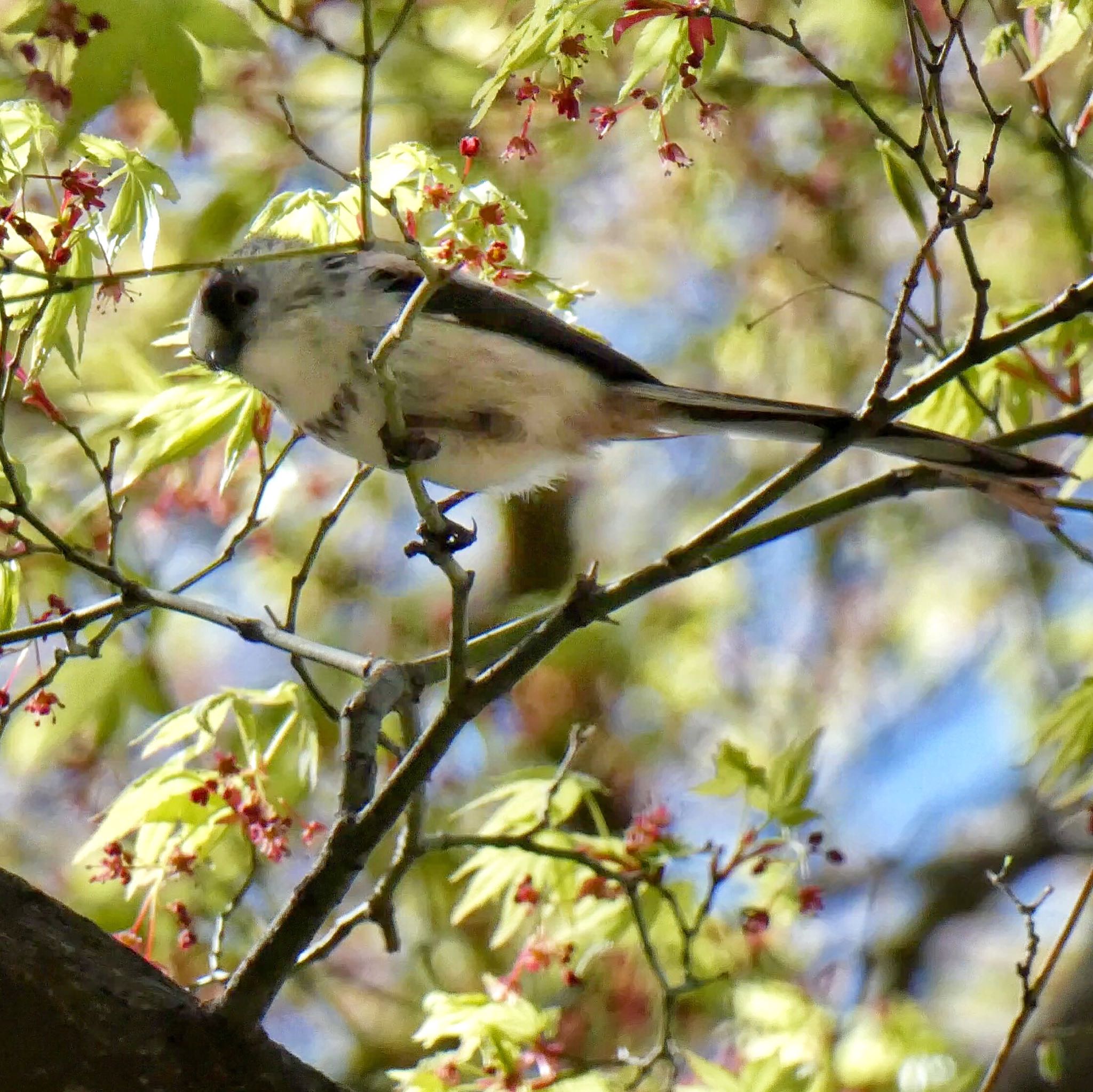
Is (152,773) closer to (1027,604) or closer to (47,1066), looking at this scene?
(47,1066)

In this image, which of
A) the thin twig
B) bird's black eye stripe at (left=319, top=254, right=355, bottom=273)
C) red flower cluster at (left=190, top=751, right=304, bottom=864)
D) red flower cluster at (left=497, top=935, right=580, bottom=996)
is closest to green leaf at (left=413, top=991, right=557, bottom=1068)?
red flower cluster at (left=497, top=935, right=580, bottom=996)

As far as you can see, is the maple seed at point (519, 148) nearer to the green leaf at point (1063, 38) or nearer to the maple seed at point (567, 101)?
the maple seed at point (567, 101)

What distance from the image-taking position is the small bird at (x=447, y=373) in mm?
2326

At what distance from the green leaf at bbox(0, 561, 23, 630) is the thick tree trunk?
19.8 inches

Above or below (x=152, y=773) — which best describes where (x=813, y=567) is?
above

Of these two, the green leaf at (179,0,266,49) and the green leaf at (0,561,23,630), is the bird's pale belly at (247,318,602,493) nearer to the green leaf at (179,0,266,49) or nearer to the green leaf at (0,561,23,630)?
the green leaf at (0,561,23,630)

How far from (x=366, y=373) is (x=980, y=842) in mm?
3274

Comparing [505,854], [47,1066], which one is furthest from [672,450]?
[47,1066]

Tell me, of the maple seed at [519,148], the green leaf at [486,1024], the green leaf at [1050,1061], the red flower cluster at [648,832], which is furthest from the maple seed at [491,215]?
the green leaf at [1050,1061]

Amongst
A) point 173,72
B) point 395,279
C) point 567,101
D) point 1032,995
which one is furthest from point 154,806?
point 1032,995

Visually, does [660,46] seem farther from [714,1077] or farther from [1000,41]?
[714,1077]

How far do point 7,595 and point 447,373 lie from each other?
2.70 feet

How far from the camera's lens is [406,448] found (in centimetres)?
192

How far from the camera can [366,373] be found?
2297 millimetres
